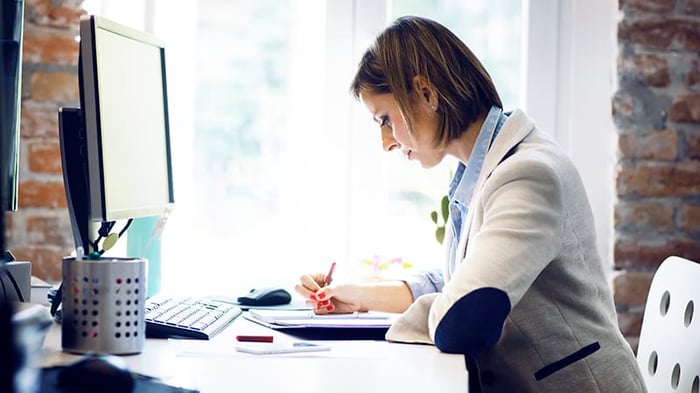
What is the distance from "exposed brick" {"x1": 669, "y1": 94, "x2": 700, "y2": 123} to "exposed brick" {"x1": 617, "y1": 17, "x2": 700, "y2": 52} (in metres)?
0.12

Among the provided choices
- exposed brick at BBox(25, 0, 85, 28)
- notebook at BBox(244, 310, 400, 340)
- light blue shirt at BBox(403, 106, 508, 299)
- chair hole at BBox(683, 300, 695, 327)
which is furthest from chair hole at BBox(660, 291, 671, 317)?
exposed brick at BBox(25, 0, 85, 28)

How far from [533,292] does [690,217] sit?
45.5 inches

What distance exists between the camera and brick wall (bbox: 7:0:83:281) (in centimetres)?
213

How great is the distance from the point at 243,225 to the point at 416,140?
3.01 feet

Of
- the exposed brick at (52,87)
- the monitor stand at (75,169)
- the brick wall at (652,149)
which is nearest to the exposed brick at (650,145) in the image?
the brick wall at (652,149)

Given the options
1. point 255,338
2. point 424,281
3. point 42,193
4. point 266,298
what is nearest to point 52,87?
point 42,193

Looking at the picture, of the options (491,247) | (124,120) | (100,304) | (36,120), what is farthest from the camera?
(36,120)

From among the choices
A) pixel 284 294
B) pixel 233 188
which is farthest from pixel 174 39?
pixel 284 294

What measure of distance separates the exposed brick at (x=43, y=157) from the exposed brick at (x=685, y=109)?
1.52 m

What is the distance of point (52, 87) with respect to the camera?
2.14m

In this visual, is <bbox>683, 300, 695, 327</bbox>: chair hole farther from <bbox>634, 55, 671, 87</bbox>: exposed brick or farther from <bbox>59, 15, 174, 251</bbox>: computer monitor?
<bbox>634, 55, 671, 87</bbox>: exposed brick

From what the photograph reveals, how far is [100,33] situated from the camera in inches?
46.1

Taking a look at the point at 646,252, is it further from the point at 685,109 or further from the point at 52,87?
the point at 52,87

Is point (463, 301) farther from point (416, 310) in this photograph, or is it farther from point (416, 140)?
point (416, 140)
